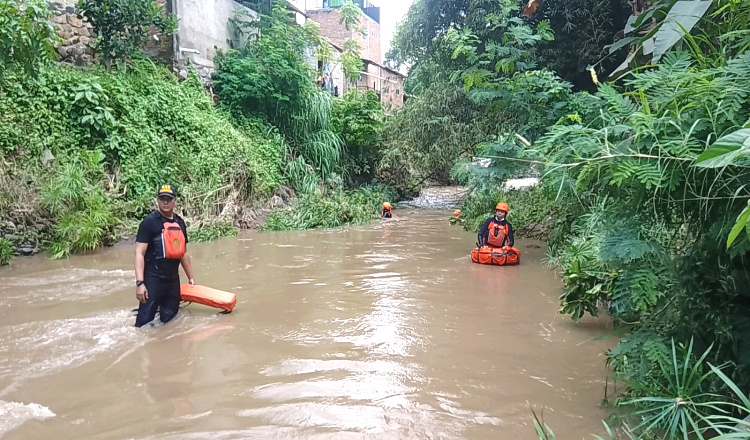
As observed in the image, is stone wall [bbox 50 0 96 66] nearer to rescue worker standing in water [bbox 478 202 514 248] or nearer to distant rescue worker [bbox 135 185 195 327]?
distant rescue worker [bbox 135 185 195 327]

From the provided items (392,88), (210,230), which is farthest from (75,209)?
(392,88)

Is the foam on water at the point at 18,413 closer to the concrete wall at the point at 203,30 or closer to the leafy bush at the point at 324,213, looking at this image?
the leafy bush at the point at 324,213

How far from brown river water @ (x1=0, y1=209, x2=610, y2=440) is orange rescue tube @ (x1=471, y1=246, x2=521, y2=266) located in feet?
1.53

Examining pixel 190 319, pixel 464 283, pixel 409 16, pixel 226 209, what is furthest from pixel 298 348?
pixel 409 16

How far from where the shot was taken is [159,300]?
5.41 meters

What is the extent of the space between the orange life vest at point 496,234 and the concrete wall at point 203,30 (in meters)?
9.60

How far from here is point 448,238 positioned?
11945mm

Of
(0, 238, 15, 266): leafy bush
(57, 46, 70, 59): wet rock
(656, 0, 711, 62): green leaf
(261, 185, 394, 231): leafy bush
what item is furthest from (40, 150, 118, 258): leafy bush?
(656, 0, 711, 62): green leaf

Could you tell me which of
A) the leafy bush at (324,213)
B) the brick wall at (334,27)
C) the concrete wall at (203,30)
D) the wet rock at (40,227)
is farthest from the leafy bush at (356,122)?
the brick wall at (334,27)

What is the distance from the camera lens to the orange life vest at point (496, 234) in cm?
882

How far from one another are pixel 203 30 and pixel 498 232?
420 inches

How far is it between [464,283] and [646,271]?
453 cm

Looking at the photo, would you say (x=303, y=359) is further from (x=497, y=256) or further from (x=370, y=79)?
(x=370, y=79)

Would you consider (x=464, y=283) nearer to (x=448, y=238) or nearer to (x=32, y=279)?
(x=448, y=238)
